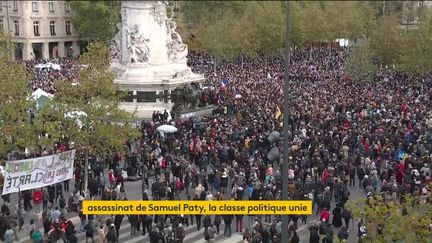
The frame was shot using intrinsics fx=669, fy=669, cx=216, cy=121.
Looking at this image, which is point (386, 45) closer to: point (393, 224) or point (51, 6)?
point (51, 6)

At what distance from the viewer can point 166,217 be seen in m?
21.4

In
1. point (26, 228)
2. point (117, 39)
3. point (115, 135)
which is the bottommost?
point (26, 228)

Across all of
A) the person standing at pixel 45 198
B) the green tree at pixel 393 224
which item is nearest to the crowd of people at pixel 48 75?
the person standing at pixel 45 198

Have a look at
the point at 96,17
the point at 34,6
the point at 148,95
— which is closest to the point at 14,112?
the point at 148,95

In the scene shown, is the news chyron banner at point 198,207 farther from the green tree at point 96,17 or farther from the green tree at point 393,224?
Result: the green tree at point 96,17

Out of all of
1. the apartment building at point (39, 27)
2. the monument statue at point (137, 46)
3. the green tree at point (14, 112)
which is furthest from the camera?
the apartment building at point (39, 27)

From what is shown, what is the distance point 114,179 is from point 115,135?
A: 65.5 inches

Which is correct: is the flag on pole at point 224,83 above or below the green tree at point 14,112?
below

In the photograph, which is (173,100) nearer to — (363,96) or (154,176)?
(363,96)

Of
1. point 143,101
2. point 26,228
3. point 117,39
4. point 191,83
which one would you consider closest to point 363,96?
point 191,83

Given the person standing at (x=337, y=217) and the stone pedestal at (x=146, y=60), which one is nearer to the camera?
the person standing at (x=337, y=217)

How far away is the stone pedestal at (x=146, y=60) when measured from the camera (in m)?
42.2

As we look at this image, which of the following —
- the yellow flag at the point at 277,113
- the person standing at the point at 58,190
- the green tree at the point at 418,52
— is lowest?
the person standing at the point at 58,190

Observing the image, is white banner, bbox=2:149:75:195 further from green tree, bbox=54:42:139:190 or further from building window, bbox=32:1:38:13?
building window, bbox=32:1:38:13
